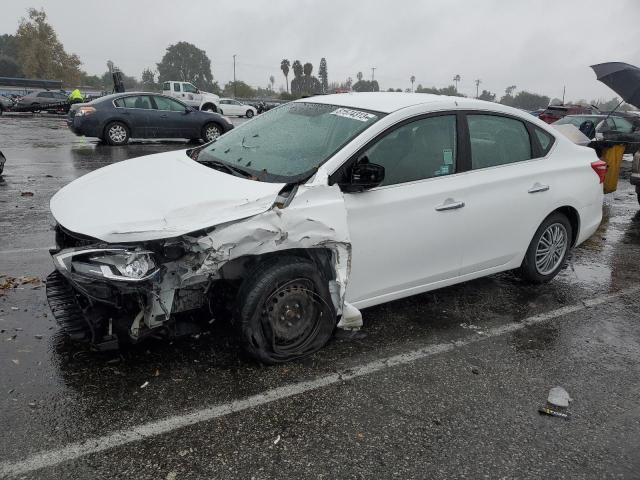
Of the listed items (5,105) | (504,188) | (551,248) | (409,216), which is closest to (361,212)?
(409,216)

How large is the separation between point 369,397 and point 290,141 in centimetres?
196

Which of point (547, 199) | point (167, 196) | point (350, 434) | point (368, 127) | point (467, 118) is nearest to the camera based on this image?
point (350, 434)

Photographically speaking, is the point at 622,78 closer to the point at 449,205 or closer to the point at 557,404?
the point at 449,205

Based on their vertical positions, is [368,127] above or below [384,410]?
above

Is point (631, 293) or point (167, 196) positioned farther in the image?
point (631, 293)

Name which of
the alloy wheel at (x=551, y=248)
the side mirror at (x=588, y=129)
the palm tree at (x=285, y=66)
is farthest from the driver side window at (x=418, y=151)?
the palm tree at (x=285, y=66)

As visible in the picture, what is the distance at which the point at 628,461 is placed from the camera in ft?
8.64

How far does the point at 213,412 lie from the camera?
2.85 metres

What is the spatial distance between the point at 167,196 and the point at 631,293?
14.8 ft

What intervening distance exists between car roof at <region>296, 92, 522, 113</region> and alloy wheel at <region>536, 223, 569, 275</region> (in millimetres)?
1211

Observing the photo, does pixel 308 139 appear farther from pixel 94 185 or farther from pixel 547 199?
pixel 547 199

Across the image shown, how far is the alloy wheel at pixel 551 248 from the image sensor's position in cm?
479

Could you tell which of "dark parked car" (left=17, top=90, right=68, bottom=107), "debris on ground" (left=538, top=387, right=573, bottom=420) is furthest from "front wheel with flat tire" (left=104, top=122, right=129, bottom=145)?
"dark parked car" (left=17, top=90, right=68, bottom=107)

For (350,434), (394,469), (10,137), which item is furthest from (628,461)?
(10,137)
